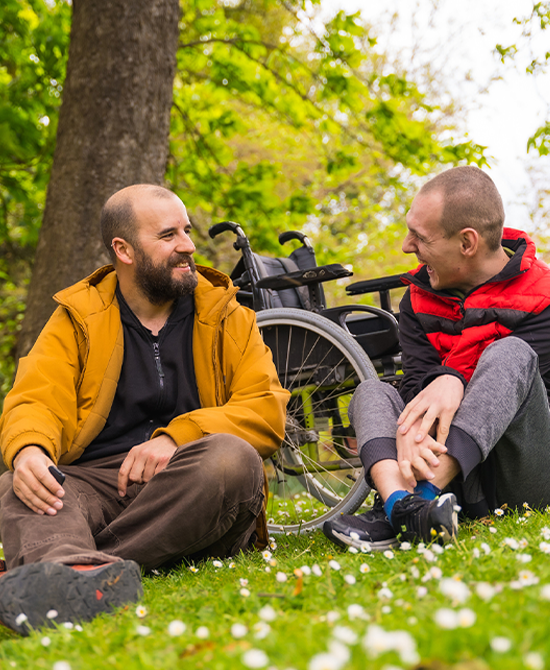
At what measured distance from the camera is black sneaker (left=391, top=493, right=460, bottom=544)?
193cm

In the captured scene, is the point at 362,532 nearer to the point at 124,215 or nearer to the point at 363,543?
the point at 363,543

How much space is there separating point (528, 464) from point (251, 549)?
1.17 meters

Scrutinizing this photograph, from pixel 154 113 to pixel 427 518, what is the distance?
3660mm

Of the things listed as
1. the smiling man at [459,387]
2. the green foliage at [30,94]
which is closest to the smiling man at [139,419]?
the smiling man at [459,387]

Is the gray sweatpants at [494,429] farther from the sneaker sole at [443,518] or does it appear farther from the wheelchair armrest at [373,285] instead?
the wheelchair armrest at [373,285]

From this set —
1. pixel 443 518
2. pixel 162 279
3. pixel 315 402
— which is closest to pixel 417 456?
pixel 443 518

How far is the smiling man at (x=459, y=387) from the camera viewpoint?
212cm

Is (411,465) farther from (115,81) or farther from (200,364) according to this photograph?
(115,81)

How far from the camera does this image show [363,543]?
2102 millimetres

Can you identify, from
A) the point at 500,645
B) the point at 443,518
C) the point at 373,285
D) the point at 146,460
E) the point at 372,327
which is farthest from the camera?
the point at 372,327

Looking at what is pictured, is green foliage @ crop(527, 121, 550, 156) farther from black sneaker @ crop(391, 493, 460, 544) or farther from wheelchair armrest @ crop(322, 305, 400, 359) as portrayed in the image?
black sneaker @ crop(391, 493, 460, 544)

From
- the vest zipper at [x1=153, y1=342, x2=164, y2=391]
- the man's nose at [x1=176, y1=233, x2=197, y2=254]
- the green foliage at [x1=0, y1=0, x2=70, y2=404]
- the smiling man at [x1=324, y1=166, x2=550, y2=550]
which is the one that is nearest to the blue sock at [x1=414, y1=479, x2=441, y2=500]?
the smiling man at [x1=324, y1=166, x2=550, y2=550]

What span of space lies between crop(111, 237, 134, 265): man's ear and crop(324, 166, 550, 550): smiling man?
115 cm

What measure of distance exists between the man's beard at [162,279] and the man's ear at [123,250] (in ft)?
0.11
